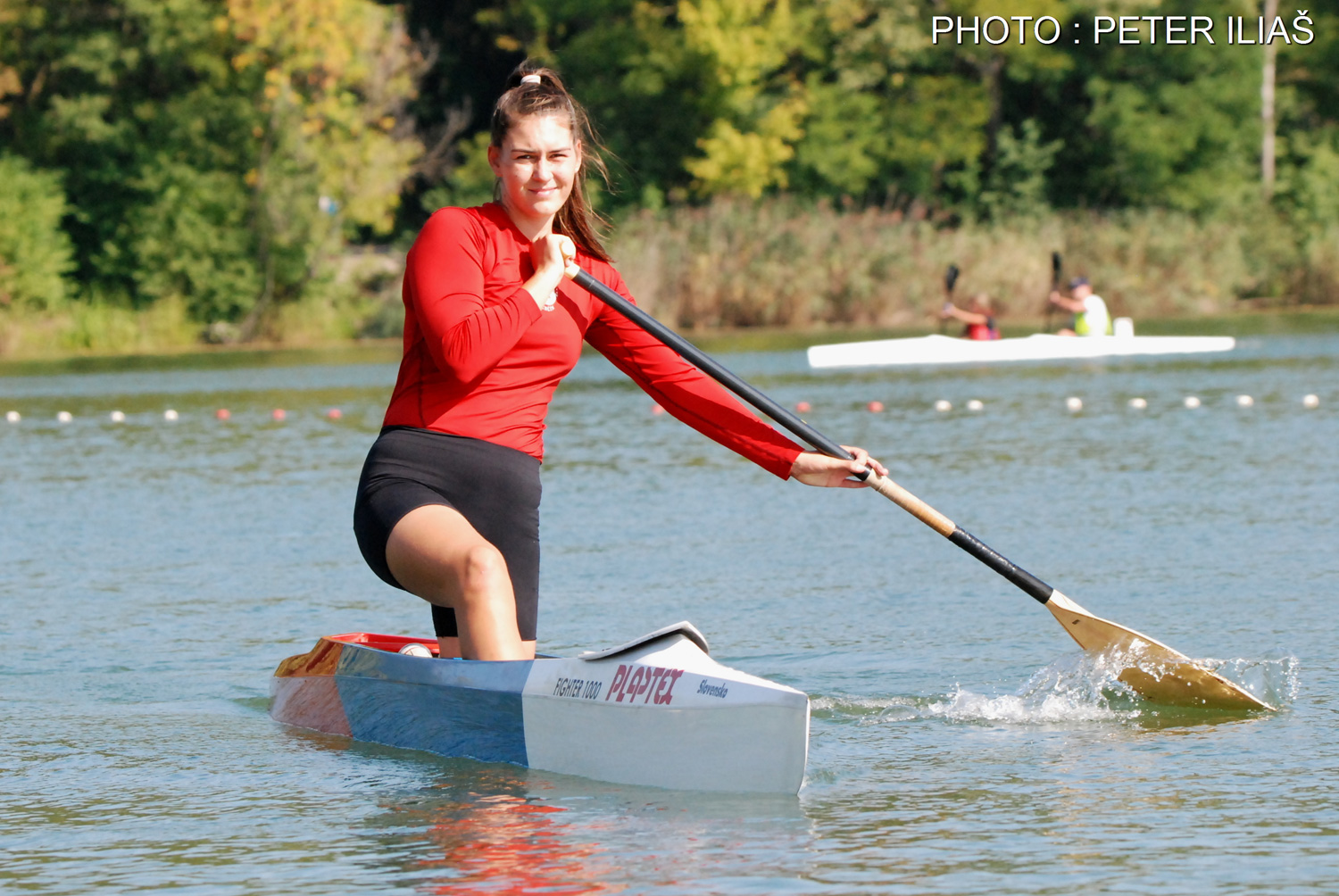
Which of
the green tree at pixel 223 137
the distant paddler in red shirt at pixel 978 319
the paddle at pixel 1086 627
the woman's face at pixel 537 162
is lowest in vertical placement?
the paddle at pixel 1086 627

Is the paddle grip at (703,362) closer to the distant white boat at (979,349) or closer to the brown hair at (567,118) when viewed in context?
the brown hair at (567,118)

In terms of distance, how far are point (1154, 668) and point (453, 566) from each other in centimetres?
253

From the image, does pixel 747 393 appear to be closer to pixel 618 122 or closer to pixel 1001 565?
pixel 1001 565

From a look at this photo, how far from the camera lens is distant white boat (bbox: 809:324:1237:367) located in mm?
24547

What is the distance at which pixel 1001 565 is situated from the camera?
6359mm

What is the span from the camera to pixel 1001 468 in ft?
44.5

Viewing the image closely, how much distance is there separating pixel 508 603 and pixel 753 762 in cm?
82

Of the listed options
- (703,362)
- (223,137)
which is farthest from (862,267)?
(703,362)

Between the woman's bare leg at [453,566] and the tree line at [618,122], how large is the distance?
103 feet

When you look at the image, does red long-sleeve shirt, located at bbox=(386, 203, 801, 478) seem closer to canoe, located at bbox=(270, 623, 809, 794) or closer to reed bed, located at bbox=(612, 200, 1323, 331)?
canoe, located at bbox=(270, 623, 809, 794)

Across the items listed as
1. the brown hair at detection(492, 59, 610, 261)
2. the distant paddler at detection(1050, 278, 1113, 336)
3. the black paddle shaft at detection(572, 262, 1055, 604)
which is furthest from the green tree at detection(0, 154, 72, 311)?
the brown hair at detection(492, 59, 610, 261)

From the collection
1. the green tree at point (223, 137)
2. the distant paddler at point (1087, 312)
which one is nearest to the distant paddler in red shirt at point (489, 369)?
the distant paddler at point (1087, 312)

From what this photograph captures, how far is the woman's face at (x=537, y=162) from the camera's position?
5.31 meters

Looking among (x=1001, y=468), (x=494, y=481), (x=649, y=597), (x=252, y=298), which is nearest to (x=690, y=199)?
(x=252, y=298)
